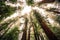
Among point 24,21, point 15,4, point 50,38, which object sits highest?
point 15,4

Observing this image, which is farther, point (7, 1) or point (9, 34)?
point (7, 1)

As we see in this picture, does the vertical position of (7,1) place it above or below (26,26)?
A: above

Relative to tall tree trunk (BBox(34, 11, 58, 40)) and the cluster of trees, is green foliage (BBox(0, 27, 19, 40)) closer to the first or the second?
the cluster of trees

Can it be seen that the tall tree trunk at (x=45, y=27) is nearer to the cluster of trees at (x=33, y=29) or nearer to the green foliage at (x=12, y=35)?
the cluster of trees at (x=33, y=29)

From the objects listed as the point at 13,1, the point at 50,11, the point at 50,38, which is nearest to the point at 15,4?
the point at 13,1

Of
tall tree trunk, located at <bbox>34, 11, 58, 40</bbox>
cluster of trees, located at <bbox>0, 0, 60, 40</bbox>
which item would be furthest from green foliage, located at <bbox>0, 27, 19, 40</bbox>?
tall tree trunk, located at <bbox>34, 11, 58, 40</bbox>

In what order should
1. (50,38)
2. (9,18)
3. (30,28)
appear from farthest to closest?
(9,18)
(30,28)
(50,38)

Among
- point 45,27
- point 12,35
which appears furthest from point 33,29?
point 12,35

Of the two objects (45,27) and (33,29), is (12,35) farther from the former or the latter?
(45,27)

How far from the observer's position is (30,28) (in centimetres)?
162

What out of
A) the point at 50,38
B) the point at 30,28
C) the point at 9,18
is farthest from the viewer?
the point at 9,18

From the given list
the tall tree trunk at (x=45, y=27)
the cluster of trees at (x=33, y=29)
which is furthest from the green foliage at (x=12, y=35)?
the tall tree trunk at (x=45, y=27)

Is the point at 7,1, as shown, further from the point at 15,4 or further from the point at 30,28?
the point at 30,28

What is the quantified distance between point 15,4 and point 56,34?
636mm
